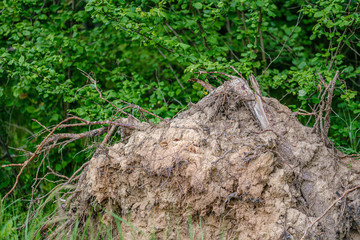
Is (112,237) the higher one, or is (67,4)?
(67,4)

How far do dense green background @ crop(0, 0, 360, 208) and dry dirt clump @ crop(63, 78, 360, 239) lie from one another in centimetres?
85

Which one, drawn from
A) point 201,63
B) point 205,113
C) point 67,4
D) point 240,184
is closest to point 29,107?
point 67,4

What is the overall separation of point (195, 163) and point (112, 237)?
102 cm

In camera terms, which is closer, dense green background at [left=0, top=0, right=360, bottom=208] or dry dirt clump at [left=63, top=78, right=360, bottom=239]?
dry dirt clump at [left=63, top=78, right=360, bottom=239]

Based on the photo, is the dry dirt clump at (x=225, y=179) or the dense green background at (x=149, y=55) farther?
the dense green background at (x=149, y=55)

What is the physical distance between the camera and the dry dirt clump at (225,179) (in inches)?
103

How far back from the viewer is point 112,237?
305 centimetres

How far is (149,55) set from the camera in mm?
5719

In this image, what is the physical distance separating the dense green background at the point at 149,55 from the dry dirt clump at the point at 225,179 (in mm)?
851

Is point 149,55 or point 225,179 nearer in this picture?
Result: point 225,179

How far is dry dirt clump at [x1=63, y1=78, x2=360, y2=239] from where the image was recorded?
8.60ft

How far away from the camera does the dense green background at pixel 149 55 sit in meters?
3.99

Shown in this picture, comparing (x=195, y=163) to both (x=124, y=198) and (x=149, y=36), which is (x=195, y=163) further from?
(x=149, y=36)

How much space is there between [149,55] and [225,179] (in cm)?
348
